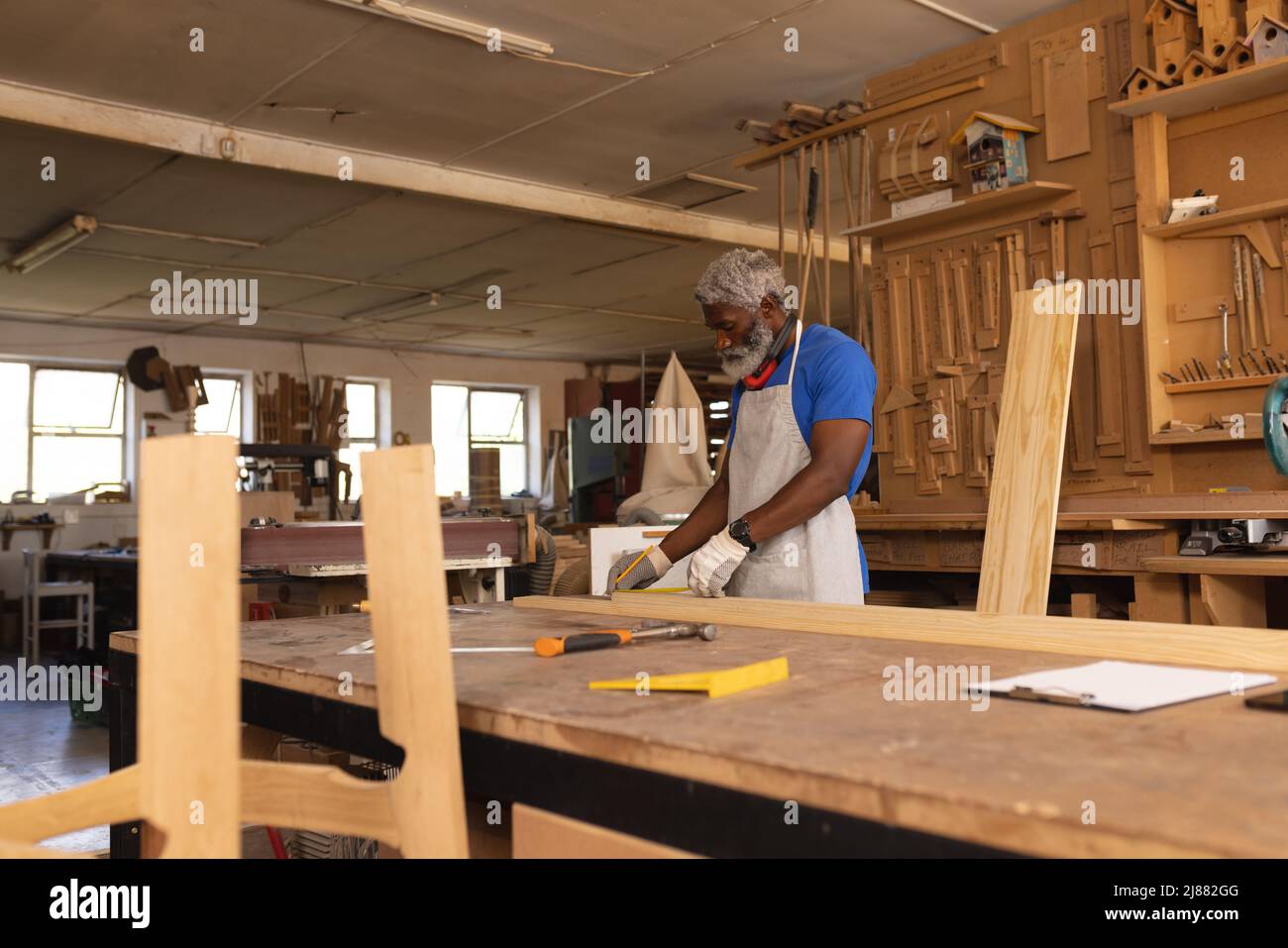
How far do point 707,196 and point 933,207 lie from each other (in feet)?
9.57

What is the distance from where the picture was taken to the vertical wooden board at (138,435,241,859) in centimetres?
93

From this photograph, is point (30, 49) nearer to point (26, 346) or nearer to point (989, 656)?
point (989, 656)

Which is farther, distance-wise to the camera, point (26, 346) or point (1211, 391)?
point (26, 346)

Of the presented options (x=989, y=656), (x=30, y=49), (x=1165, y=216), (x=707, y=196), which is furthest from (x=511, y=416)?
(x=989, y=656)

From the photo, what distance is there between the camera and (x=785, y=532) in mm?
2836

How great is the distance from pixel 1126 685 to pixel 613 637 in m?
0.76

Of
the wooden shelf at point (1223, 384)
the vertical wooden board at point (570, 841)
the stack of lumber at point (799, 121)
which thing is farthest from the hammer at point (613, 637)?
the stack of lumber at point (799, 121)

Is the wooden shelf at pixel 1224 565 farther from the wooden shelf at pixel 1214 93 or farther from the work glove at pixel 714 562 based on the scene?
the wooden shelf at pixel 1214 93

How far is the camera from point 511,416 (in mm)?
14133

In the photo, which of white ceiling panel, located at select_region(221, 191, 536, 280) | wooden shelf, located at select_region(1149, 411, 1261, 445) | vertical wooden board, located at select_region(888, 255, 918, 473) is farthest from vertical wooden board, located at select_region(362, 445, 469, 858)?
white ceiling panel, located at select_region(221, 191, 536, 280)

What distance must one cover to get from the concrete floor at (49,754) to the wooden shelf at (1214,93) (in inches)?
183

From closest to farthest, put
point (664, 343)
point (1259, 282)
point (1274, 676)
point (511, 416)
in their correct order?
1. point (1274, 676)
2. point (1259, 282)
3. point (664, 343)
4. point (511, 416)

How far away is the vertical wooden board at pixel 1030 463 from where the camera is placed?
2.45 metres
